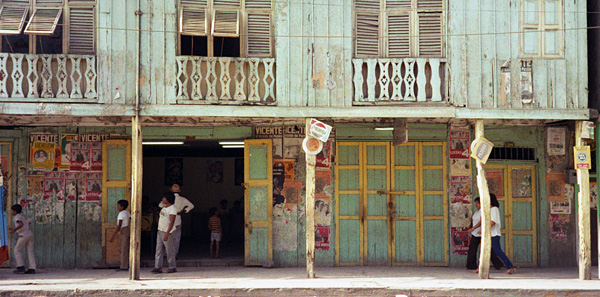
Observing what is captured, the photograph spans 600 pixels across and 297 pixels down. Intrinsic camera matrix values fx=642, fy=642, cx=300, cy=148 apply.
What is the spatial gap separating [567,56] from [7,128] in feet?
36.5

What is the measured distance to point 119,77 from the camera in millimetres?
11508

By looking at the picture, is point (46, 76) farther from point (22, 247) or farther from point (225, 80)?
point (22, 247)

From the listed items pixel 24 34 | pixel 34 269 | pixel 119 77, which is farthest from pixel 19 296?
pixel 24 34

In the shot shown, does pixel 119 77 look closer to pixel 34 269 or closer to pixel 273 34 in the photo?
pixel 273 34

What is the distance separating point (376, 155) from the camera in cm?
1367

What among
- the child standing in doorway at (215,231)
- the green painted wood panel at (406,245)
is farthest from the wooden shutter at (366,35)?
the child standing in doorway at (215,231)

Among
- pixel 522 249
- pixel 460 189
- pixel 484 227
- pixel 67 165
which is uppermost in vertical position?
pixel 67 165

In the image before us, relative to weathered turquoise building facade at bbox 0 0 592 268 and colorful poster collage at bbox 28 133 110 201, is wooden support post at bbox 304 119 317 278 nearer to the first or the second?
weathered turquoise building facade at bbox 0 0 592 268

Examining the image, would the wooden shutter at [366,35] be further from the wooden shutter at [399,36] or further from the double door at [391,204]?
the double door at [391,204]

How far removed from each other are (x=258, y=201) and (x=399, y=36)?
4.44 meters

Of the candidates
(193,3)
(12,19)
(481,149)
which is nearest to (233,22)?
(193,3)

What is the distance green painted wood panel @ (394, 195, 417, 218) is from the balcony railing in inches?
255

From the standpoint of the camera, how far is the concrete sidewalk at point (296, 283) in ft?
35.2

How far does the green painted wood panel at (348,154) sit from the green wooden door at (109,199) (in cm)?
443
